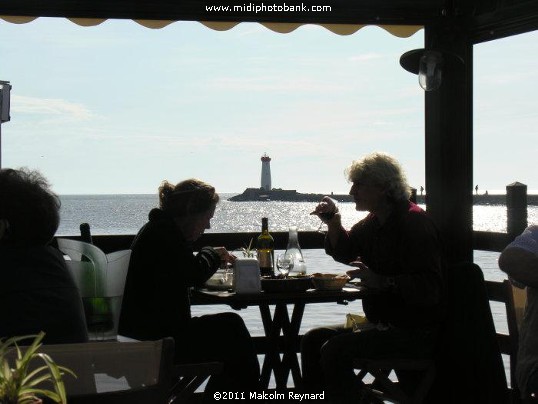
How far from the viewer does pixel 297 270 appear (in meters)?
4.20

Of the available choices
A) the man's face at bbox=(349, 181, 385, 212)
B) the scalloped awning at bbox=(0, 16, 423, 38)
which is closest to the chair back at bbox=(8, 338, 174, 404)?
the man's face at bbox=(349, 181, 385, 212)

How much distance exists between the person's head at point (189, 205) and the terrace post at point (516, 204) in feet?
8.74

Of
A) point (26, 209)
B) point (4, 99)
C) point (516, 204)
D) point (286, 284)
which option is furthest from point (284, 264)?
point (516, 204)

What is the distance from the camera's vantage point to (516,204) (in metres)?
5.97

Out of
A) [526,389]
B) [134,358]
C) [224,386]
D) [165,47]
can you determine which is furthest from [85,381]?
[165,47]

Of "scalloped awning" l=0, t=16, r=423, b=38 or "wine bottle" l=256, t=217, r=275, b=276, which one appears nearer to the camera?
"wine bottle" l=256, t=217, r=275, b=276

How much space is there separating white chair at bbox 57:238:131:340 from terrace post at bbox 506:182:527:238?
299 cm

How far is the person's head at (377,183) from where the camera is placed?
3830 millimetres

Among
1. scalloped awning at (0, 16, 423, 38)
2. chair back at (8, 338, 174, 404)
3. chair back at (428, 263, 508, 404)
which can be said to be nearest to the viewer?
chair back at (8, 338, 174, 404)

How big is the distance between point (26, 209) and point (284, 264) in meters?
1.81

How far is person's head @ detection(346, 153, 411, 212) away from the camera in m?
3.83

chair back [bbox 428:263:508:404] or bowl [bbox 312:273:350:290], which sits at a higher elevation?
bowl [bbox 312:273:350:290]

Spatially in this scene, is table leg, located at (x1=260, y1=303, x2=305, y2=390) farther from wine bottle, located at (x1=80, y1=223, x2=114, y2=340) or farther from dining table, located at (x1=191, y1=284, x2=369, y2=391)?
wine bottle, located at (x1=80, y1=223, x2=114, y2=340)

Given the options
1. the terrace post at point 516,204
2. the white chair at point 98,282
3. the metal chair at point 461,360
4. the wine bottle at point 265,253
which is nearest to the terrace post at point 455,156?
the terrace post at point 516,204
